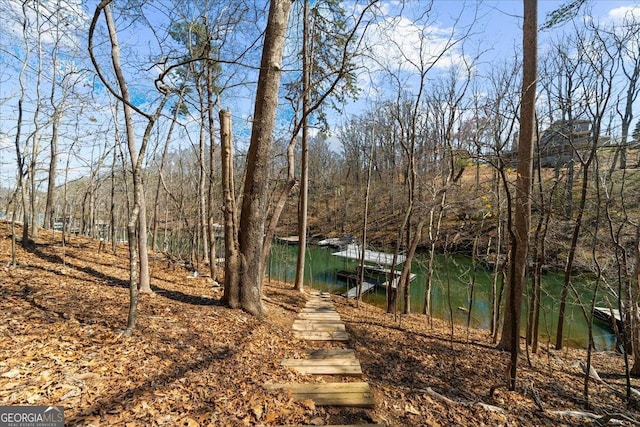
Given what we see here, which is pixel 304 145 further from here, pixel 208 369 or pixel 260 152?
pixel 208 369

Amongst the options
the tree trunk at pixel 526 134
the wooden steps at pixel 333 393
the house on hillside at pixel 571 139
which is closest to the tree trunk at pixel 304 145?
the tree trunk at pixel 526 134

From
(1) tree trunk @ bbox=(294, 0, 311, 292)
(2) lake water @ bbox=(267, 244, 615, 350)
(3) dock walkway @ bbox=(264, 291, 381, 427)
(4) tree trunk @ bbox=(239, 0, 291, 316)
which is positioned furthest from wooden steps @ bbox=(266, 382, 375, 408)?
(1) tree trunk @ bbox=(294, 0, 311, 292)

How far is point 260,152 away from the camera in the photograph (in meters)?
4.06

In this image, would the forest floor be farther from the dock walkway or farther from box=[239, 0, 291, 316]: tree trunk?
box=[239, 0, 291, 316]: tree trunk

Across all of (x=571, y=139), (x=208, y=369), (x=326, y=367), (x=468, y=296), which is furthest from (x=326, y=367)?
(x=468, y=296)

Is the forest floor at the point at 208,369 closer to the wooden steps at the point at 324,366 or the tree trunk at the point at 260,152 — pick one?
the wooden steps at the point at 324,366

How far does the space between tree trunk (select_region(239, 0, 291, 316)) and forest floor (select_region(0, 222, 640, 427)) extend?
0.56 m

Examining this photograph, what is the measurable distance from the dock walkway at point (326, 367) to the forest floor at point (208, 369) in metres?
0.10

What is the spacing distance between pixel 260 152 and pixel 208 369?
8.95 ft

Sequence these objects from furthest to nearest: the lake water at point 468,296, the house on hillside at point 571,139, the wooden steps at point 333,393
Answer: the lake water at point 468,296
the house on hillside at point 571,139
the wooden steps at point 333,393

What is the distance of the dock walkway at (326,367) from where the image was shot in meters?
2.46

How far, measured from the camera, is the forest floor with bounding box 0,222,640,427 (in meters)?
2.04

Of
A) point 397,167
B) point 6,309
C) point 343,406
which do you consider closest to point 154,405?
point 343,406

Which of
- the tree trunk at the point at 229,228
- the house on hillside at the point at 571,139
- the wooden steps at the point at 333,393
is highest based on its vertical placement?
the house on hillside at the point at 571,139
